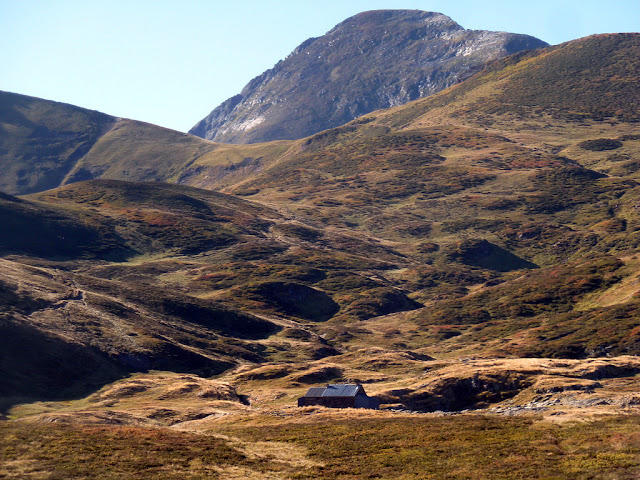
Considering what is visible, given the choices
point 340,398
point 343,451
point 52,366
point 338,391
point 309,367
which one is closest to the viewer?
point 343,451

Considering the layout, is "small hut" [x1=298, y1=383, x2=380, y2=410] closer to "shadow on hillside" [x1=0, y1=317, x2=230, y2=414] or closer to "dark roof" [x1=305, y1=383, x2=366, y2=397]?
"dark roof" [x1=305, y1=383, x2=366, y2=397]

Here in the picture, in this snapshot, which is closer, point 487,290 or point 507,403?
point 507,403

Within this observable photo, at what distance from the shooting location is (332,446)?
4728 centimetres

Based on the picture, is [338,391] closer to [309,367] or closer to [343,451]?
[343,451]

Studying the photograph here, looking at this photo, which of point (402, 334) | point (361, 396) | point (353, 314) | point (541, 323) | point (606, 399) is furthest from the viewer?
point (353, 314)

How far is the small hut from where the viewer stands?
69812 millimetres

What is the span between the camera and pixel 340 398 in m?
70.1

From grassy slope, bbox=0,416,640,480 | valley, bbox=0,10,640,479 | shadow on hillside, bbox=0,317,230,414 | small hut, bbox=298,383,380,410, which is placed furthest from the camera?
shadow on hillside, bbox=0,317,230,414

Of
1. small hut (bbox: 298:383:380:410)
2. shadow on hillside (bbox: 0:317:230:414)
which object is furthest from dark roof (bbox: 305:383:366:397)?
shadow on hillside (bbox: 0:317:230:414)

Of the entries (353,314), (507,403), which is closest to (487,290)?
(353,314)

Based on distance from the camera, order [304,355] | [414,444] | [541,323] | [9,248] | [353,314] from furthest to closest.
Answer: [9,248], [353,314], [541,323], [304,355], [414,444]

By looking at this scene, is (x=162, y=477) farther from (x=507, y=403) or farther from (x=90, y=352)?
(x=90, y=352)

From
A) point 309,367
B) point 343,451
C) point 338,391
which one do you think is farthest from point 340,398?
point 309,367

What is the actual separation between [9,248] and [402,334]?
11847cm
